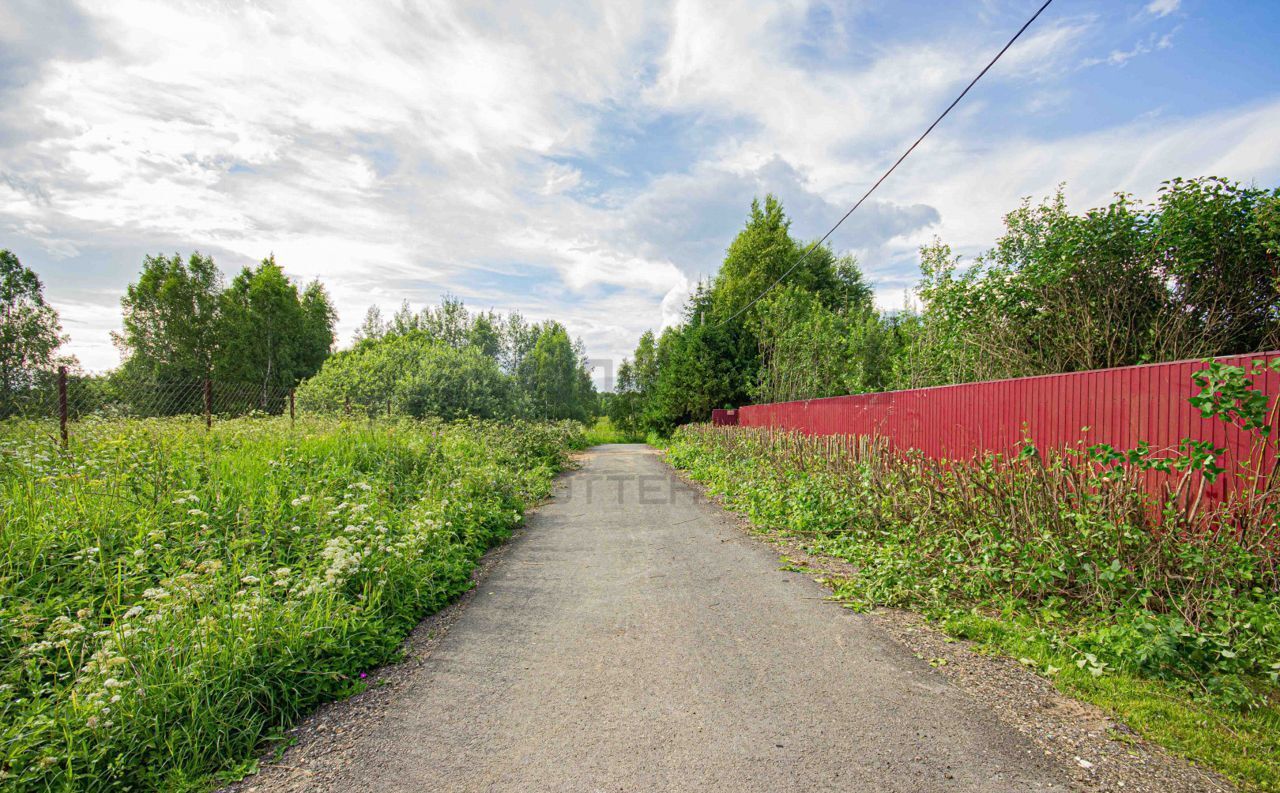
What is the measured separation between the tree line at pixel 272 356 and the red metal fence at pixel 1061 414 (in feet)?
33.4

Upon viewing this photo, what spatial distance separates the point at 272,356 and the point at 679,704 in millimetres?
36336

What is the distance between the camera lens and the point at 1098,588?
12.2 ft

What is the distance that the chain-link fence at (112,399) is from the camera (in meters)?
6.90

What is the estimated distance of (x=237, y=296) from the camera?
32.0m

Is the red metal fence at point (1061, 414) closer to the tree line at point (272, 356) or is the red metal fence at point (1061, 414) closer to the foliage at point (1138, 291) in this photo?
the foliage at point (1138, 291)

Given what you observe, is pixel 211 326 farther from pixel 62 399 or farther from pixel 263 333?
pixel 62 399

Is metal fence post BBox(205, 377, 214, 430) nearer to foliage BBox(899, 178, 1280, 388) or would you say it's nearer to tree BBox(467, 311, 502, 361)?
foliage BBox(899, 178, 1280, 388)

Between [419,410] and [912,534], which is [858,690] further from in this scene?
[419,410]

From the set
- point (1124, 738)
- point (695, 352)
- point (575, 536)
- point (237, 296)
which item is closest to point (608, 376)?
point (695, 352)

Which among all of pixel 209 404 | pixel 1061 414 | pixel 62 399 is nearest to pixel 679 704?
pixel 1061 414

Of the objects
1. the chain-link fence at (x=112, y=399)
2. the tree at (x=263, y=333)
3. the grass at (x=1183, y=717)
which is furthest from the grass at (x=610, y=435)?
the grass at (x=1183, y=717)

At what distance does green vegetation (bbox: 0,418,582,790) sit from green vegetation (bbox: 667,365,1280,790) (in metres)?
3.97

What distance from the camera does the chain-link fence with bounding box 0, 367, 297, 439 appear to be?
6898 millimetres

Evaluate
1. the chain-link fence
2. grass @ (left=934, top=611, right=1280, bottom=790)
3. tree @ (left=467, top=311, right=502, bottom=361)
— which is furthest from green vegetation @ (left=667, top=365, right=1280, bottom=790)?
tree @ (left=467, top=311, right=502, bottom=361)
